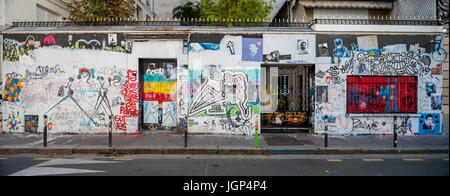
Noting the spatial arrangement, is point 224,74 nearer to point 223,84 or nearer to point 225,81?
point 225,81

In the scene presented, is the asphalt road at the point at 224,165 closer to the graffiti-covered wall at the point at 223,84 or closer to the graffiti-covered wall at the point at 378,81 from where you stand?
the graffiti-covered wall at the point at 378,81

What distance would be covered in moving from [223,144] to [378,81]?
6896 mm

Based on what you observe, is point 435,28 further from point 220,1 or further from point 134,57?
point 134,57

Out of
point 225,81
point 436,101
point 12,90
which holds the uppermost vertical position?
point 225,81

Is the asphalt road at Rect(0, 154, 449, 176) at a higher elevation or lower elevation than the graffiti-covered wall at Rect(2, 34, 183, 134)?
lower

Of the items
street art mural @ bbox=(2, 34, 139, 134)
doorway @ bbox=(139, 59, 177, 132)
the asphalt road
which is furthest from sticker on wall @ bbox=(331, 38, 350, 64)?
street art mural @ bbox=(2, 34, 139, 134)

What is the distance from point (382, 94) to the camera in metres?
10.3

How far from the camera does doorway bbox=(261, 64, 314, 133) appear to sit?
10477mm

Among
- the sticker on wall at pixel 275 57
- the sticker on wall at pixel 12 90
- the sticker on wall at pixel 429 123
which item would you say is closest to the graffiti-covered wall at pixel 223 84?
the sticker on wall at pixel 275 57

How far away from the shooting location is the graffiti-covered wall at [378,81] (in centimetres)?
1005

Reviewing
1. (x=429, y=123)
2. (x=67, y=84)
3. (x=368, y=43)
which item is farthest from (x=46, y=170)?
(x=429, y=123)

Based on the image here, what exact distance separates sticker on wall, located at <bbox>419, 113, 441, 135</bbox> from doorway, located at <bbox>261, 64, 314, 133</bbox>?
4387 millimetres

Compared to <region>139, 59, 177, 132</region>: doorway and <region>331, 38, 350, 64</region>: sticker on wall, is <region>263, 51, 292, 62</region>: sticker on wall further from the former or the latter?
<region>139, 59, 177, 132</region>: doorway

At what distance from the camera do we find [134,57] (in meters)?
10.1
